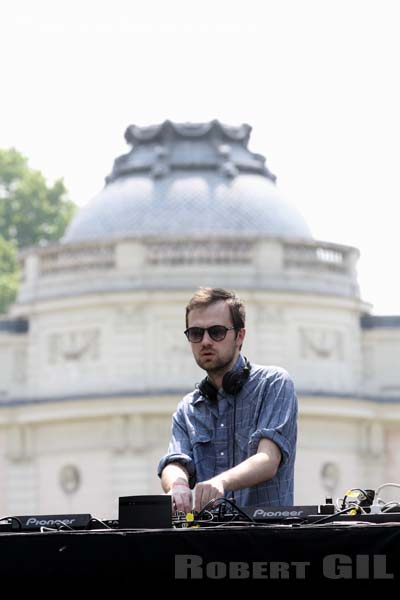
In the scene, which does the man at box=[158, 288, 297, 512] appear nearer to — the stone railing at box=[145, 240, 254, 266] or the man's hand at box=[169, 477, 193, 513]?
the man's hand at box=[169, 477, 193, 513]

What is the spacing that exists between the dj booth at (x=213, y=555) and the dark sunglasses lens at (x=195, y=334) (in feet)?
5.08

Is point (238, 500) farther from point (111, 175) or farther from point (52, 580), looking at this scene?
point (111, 175)

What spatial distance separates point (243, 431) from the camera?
8.60 meters

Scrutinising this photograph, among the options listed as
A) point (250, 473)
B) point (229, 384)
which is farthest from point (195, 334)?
point (250, 473)

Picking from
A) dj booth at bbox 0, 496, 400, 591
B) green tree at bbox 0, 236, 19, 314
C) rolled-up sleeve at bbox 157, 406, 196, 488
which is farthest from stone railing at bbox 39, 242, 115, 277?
dj booth at bbox 0, 496, 400, 591

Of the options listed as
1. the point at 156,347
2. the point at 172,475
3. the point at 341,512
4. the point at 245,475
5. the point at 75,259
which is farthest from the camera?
the point at 75,259

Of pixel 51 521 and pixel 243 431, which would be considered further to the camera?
pixel 243 431

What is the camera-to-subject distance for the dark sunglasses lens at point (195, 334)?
848 centimetres

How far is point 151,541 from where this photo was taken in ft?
22.6

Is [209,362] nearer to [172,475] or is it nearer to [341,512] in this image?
[172,475]

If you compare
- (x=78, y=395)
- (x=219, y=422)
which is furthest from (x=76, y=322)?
(x=219, y=422)

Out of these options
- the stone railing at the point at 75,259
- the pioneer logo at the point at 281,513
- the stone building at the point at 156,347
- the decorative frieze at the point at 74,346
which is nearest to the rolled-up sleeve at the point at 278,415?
the pioneer logo at the point at 281,513

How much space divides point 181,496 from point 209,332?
69 centimetres

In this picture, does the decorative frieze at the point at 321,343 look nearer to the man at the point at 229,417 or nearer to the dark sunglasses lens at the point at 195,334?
the man at the point at 229,417
